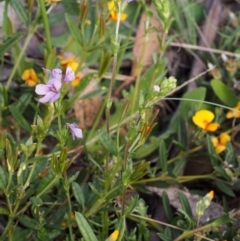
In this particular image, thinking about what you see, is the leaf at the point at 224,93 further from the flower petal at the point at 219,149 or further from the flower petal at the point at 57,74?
the flower petal at the point at 57,74

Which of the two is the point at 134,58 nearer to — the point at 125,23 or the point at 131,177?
the point at 125,23

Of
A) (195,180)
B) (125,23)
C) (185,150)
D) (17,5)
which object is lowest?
(195,180)

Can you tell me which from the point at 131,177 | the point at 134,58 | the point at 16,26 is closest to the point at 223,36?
the point at 134,58

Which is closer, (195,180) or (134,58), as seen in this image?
(195,180)

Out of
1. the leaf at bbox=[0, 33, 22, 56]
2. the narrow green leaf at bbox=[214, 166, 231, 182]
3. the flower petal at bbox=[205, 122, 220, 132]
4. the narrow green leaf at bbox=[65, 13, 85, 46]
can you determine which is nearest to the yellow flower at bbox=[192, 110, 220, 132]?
the flower petal at bbox=[205, 122, 220, 132]

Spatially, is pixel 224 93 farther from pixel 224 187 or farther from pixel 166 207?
pixel 166 207

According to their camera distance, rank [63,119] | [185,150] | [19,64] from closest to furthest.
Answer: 1. [63,119]
2. [185,150]
3. [19,64]

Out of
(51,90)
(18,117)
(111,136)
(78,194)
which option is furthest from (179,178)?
(51,90)
